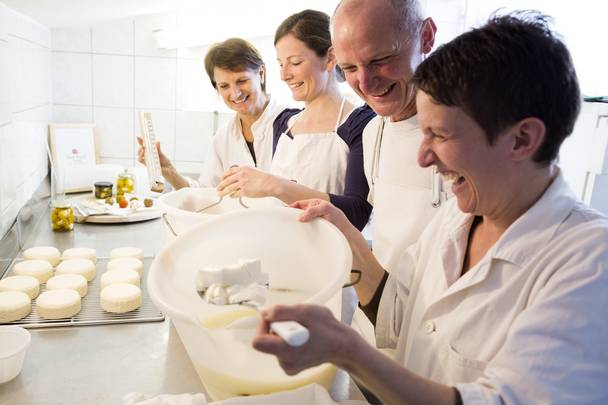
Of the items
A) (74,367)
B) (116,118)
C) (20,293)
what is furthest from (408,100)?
(116,118)

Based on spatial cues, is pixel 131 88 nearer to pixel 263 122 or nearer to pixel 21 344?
pixel 263 122

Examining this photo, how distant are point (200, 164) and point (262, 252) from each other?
7.88ft

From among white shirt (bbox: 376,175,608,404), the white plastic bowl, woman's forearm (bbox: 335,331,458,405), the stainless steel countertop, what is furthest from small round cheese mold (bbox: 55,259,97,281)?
woman's forearm (bbox: 335,331,458,405)

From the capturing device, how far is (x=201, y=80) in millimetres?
3145

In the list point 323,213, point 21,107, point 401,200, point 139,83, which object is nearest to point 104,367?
point 323,213

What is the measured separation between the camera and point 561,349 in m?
0.61

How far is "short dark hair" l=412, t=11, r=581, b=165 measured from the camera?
0.66 m

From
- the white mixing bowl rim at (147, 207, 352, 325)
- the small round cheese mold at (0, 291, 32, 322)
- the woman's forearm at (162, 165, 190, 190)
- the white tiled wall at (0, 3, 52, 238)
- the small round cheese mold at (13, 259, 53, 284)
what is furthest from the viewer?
the woman's forearm at (162, 165, 190, 190)

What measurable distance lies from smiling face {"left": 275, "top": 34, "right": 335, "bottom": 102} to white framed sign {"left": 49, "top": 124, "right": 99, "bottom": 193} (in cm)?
148

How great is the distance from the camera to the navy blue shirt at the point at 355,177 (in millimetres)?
1389

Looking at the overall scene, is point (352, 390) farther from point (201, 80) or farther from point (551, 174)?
point (201, 80)

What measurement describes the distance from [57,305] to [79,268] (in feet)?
0.80

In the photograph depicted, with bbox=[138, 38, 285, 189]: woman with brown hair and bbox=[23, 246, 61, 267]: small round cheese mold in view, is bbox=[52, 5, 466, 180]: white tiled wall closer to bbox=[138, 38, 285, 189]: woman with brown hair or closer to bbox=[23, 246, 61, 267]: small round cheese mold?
bbox=[138, 38, 285, 189]: woman with brown hair

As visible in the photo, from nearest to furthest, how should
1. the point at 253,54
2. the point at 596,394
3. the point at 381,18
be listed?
the point at 596,394, the point at 381,18, the point at 253,54
